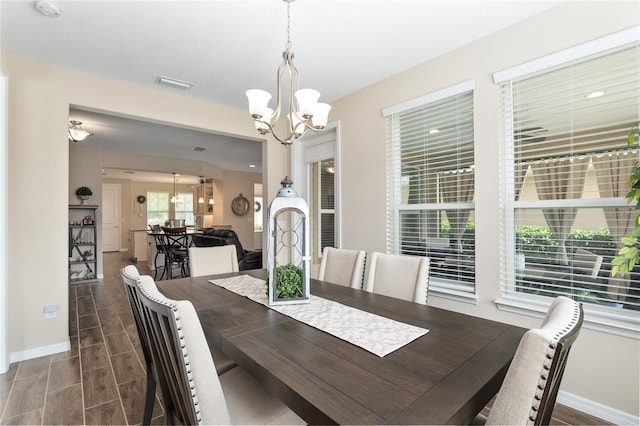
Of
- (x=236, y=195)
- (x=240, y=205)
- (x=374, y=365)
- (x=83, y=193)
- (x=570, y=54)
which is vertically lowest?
(x=374, y=365)

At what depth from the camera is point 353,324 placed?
139 cm

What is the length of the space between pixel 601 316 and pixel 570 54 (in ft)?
5.55

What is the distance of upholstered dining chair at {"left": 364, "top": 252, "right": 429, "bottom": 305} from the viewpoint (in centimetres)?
199

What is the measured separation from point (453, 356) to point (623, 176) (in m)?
1.72

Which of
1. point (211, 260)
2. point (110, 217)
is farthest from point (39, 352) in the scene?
point (110, 217)

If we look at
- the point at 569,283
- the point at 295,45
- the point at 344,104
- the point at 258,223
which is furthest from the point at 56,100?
the point at 258,223

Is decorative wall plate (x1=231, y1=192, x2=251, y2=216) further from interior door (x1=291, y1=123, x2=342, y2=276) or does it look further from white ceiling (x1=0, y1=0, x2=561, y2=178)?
white ceiling (x1=0, y1=0, x2=561, y2=178)

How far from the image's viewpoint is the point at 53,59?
8.95 feet

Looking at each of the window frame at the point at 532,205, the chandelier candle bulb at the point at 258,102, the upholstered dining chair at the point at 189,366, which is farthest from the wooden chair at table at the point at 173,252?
the window frame at the point at 532,205

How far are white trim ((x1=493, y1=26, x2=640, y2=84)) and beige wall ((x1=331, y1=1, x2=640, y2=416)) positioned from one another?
0.05 metres

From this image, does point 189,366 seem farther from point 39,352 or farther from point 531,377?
point 39,352

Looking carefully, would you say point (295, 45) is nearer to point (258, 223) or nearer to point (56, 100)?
point (56, 100)

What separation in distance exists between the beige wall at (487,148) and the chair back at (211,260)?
1.35 meters

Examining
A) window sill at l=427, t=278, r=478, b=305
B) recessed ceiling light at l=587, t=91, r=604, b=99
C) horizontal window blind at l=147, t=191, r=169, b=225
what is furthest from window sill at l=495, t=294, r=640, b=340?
horizontal window blind at l=147, t=191, r=169, b=225
